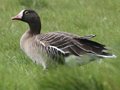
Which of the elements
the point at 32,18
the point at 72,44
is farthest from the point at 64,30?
the point at 72,44

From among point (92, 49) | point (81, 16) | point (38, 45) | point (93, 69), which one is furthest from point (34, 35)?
point (81, 16)

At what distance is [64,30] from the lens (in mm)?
8977

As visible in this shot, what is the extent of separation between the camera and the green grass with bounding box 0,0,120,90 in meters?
3.35

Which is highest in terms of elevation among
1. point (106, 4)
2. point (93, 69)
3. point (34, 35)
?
point (93, 69)

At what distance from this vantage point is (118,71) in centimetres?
346

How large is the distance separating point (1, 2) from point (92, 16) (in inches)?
156

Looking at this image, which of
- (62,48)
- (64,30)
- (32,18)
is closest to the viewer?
(62,48)

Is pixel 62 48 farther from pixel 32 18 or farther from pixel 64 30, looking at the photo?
pixel 64 30

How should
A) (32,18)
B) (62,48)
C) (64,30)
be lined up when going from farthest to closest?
(64,30), (32,18), (62,48)

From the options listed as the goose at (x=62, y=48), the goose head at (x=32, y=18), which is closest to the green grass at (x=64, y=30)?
the goose at (x=62, y=48)

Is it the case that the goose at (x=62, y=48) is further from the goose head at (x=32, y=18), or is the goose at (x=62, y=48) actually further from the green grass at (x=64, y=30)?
the goose head at (x=32, y=18)

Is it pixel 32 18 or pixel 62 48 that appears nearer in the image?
pixel 62 48

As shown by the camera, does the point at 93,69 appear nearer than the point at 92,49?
Yes

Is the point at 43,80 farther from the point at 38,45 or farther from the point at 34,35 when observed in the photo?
the point at 34,35
